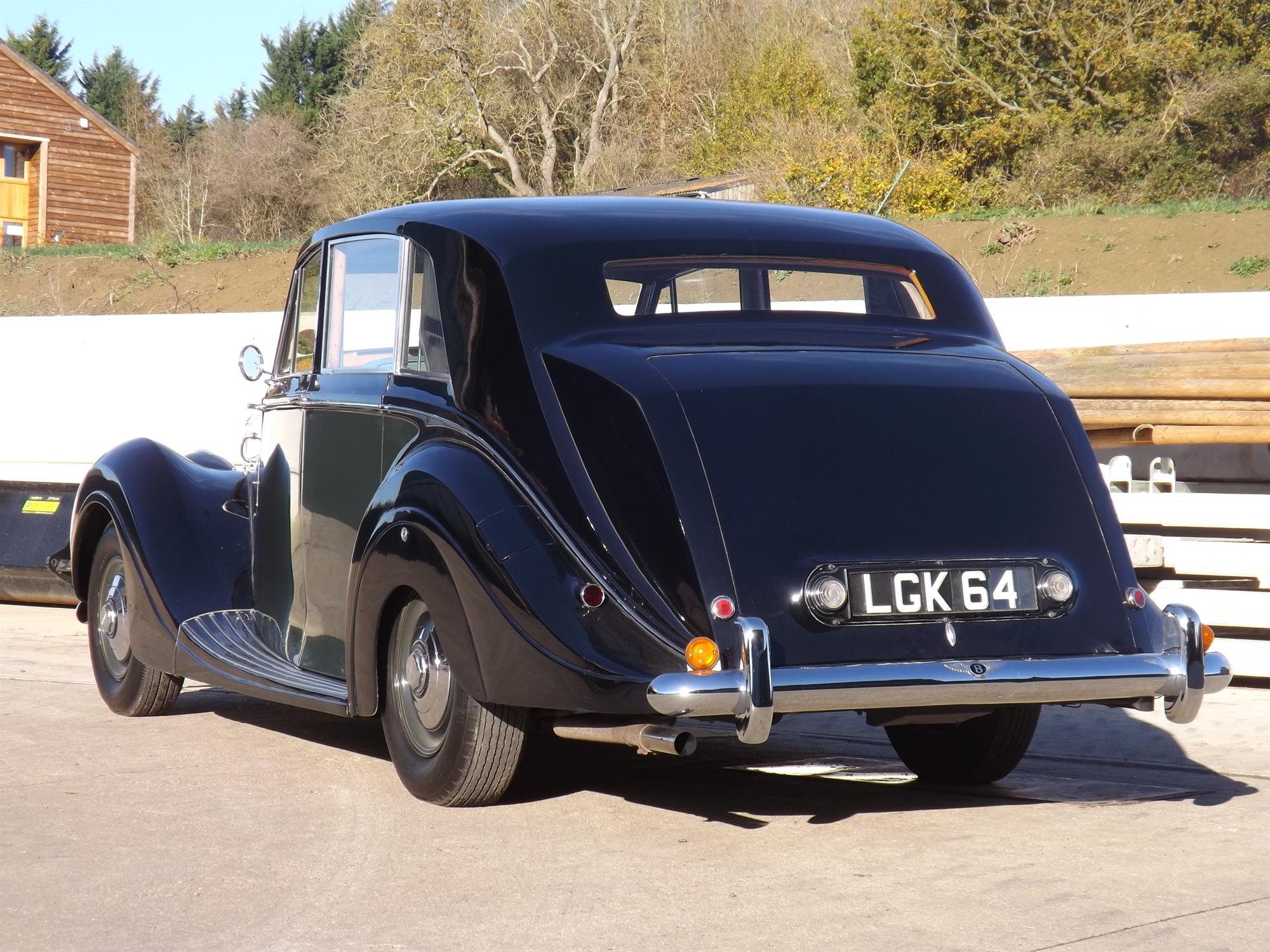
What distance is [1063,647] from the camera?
14.7 ft

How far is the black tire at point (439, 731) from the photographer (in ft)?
15.4

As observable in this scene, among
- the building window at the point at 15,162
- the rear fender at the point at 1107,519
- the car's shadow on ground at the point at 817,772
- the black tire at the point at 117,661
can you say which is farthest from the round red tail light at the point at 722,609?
the building window at the point at 15,162

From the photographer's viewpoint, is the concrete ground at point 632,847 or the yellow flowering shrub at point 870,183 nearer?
the concrete ground at point 632,847

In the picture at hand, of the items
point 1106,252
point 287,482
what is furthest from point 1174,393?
point 1106,252

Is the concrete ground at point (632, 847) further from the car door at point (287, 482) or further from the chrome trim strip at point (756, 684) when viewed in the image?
the car door at point (287, 482)

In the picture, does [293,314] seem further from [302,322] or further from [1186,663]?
[1186,663]

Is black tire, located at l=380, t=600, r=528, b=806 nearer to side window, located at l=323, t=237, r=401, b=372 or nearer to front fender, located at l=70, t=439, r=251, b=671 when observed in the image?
side window, located at l=323, t=237, r=401, b=372

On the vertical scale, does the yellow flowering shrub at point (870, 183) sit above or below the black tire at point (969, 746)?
above

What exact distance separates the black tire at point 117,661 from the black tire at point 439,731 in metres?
1.91

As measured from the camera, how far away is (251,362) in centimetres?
651

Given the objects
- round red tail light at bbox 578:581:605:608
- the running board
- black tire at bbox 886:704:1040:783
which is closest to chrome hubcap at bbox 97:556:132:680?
the running board

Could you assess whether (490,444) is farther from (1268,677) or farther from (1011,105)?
(1011,105)

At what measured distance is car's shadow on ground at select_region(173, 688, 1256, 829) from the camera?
5211 mm

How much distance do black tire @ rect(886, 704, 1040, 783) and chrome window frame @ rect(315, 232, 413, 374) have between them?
2.20 metres
